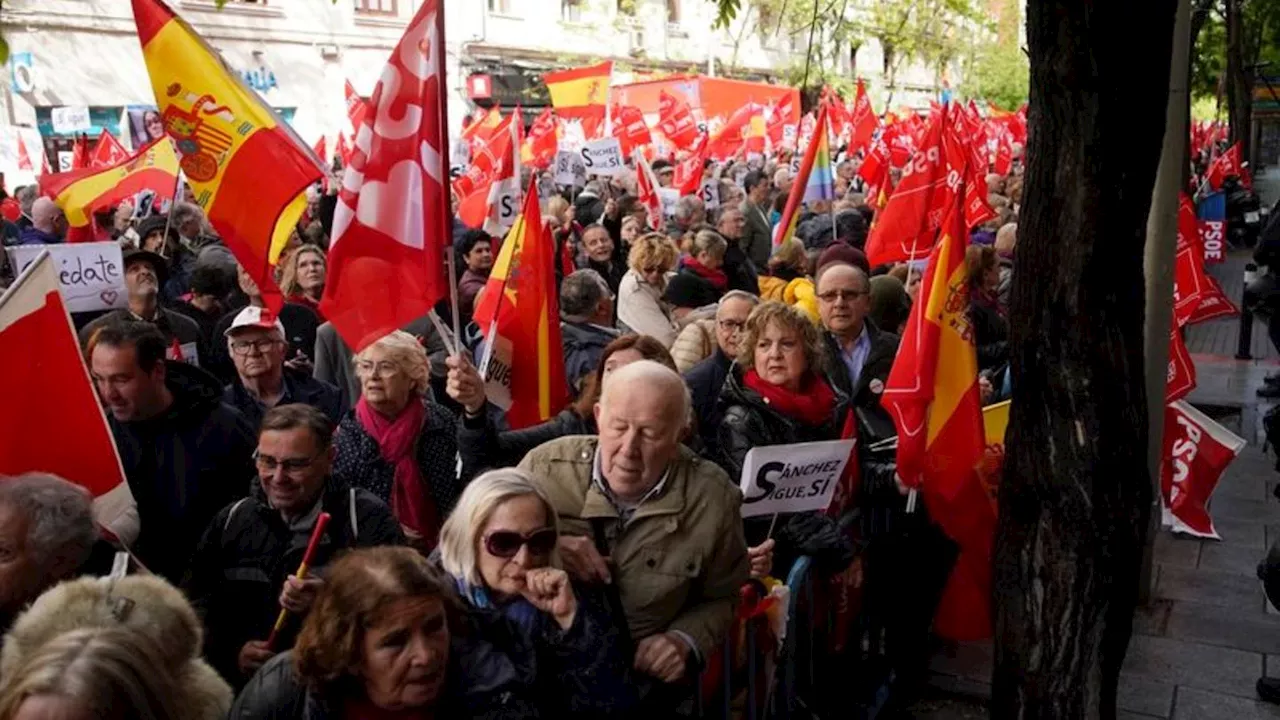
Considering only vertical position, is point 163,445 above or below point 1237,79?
below

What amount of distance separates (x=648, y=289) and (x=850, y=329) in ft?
7.25

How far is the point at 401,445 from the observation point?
4562mm

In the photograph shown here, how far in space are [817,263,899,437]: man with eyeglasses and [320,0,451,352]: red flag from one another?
2146 millimetres

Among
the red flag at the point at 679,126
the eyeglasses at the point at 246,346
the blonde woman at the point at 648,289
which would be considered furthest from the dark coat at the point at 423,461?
the red flag at the point at 679,126

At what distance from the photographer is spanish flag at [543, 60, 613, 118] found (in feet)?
60.6

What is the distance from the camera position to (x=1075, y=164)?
3.18m

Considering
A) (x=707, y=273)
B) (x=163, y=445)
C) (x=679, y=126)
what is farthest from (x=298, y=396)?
(x=679, y=126)

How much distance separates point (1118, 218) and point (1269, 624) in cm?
375

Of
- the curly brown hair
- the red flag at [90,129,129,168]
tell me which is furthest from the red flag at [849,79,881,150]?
the curly brown hair

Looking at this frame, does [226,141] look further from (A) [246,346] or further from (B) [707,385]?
(B) [707,385]

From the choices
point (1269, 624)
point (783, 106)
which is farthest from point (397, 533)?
point (783, 106)

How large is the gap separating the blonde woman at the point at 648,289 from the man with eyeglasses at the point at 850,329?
6.05 feet

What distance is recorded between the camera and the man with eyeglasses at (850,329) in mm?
5590

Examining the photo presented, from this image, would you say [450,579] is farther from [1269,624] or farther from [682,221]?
[682,221]
